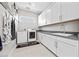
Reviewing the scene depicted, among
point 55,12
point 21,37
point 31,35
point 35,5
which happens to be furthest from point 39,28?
point 55,12

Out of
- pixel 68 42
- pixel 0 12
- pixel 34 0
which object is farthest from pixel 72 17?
pixel 34 0

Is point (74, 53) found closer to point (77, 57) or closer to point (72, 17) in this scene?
point (77, 57)

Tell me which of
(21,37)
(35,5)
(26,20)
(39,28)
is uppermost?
(35,5)

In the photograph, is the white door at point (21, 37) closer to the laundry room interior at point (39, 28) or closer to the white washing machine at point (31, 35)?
the laundry room interior at point (39, 28)

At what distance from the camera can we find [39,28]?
19.2 feet

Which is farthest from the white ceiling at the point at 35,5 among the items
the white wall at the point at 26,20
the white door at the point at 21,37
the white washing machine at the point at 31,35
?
the white door at the point at 21,37

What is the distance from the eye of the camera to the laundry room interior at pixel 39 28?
178cm

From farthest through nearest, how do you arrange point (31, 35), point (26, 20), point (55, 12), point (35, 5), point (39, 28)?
1. point (39, 28)
2. point (26, 20)
3. point (31, 35)
4. point (35, 5)
5. point (55, 12)

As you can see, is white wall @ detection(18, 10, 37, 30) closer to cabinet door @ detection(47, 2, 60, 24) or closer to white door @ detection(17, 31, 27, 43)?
white door @ detection(17, 31, 27, 43)

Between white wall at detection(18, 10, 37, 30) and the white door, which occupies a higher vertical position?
white wall at detection(18, 10, 37, 30)

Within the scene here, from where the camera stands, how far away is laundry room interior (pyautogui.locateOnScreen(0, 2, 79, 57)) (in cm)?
178

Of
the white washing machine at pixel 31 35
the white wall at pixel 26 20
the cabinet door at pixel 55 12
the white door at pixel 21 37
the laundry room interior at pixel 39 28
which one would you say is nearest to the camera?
the laundry room interior at pixel 39 28

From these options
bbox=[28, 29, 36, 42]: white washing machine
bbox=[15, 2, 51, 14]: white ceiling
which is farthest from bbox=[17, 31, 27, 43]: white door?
bbox=[15, 2, 51, 14]: white ceiling

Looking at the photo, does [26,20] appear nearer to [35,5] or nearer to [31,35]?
[31,35]
